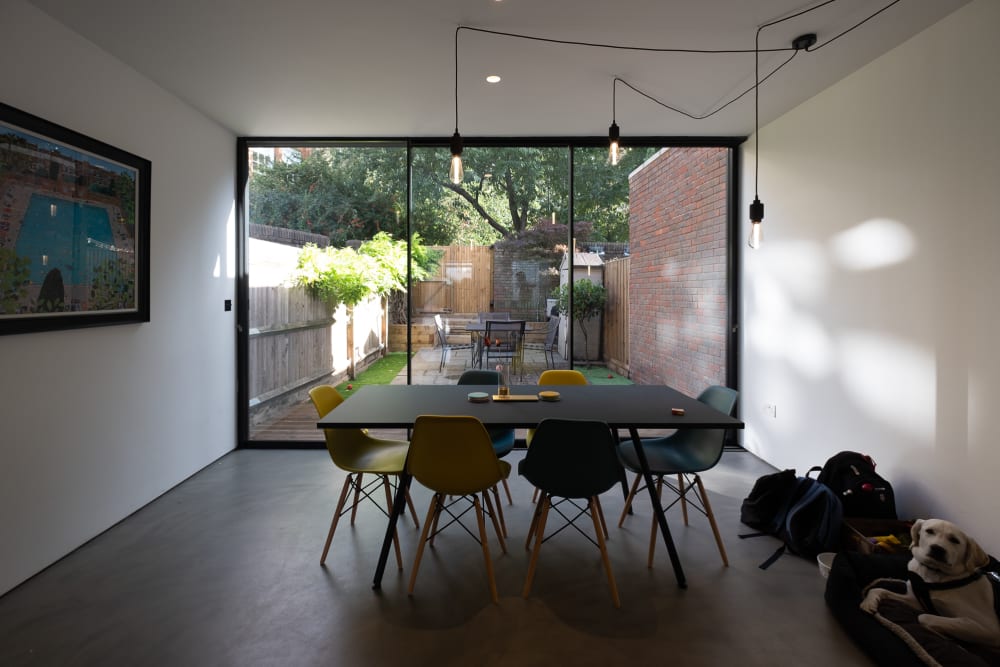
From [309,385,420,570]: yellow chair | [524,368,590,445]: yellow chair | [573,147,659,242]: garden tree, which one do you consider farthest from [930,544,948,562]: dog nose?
[573,147,659,242]: garden tree

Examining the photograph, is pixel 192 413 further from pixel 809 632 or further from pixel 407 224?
pixel 809 632

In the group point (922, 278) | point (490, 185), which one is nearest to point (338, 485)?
point (490, 185)

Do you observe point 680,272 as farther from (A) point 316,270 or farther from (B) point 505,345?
(A) point 316,270

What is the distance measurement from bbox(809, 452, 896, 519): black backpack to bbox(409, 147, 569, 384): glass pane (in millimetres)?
A: 2486

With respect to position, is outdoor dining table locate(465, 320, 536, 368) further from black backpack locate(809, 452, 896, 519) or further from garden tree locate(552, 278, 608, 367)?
black backpack locate(809, 452, 896, 519)

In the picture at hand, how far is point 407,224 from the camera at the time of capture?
511cm

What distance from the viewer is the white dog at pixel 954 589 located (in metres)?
2.09

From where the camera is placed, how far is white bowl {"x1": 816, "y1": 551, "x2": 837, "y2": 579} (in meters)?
2.78

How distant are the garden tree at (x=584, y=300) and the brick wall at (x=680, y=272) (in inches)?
11.8

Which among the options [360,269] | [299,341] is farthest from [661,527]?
[299,341]

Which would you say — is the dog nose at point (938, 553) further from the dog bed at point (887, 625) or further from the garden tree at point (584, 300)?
the garden tree at point (584, 300)

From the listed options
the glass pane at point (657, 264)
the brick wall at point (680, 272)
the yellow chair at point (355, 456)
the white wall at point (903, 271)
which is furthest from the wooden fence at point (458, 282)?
the white wall at point (903, 271)

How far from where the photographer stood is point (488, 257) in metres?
5.17

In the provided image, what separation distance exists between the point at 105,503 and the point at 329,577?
62.6 inches
